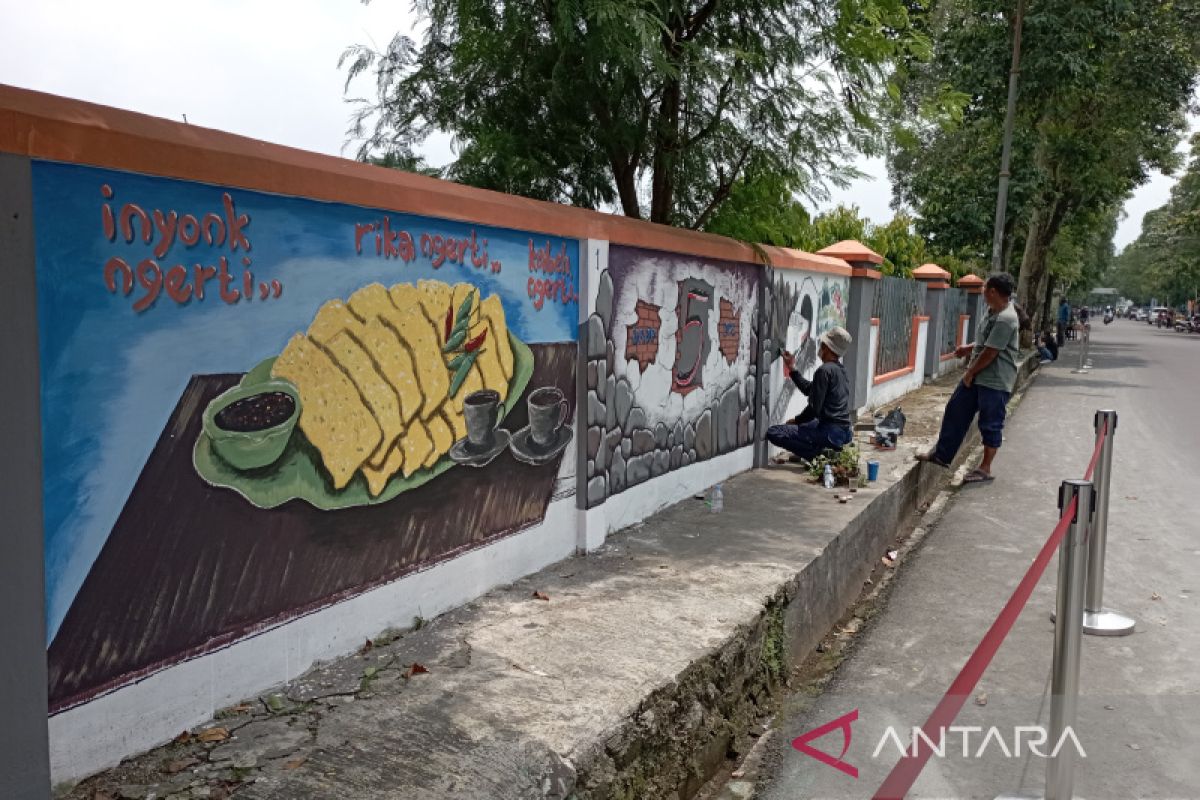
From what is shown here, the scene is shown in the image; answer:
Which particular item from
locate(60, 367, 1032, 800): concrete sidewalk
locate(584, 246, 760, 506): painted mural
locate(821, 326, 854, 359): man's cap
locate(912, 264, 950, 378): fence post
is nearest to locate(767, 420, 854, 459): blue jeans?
locate(584, 246, 760, 506): painted mural

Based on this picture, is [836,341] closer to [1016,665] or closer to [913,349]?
[1016,665]

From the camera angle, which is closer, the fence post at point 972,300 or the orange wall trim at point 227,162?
the orange wall trim at point 227,162

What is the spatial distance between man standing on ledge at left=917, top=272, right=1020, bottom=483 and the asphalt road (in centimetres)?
46

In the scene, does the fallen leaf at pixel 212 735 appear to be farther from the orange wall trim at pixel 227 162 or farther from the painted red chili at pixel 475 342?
the painted red chili at pixel 475 342

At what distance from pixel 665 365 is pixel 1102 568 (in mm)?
2888

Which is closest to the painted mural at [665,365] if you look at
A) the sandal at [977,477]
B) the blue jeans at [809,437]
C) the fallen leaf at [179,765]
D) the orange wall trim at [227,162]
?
the blue jeans at [809,437]

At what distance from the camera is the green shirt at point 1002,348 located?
7980 mm

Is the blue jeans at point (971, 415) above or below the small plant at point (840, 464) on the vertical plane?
above

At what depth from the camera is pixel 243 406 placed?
2982 millimetres

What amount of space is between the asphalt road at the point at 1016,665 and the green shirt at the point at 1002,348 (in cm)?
106

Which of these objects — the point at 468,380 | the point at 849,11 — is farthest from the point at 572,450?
the point at 849,11

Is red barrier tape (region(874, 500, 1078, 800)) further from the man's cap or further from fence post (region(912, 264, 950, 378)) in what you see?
fence post (region(912, 264, 950, 378))

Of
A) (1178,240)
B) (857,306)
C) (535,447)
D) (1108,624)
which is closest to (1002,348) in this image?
(857,306)

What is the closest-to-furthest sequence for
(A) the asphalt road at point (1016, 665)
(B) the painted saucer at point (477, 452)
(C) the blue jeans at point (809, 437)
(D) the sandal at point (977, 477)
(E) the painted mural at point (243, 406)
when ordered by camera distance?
(E) the painted mural at point (243, 406) < (A) the asphalt road at point (1016, 665) < (B) the painted saucer at point (477, 452) < (C) the blue jeans at point (809, 437) < (D) the sandal at point (977, 477)
